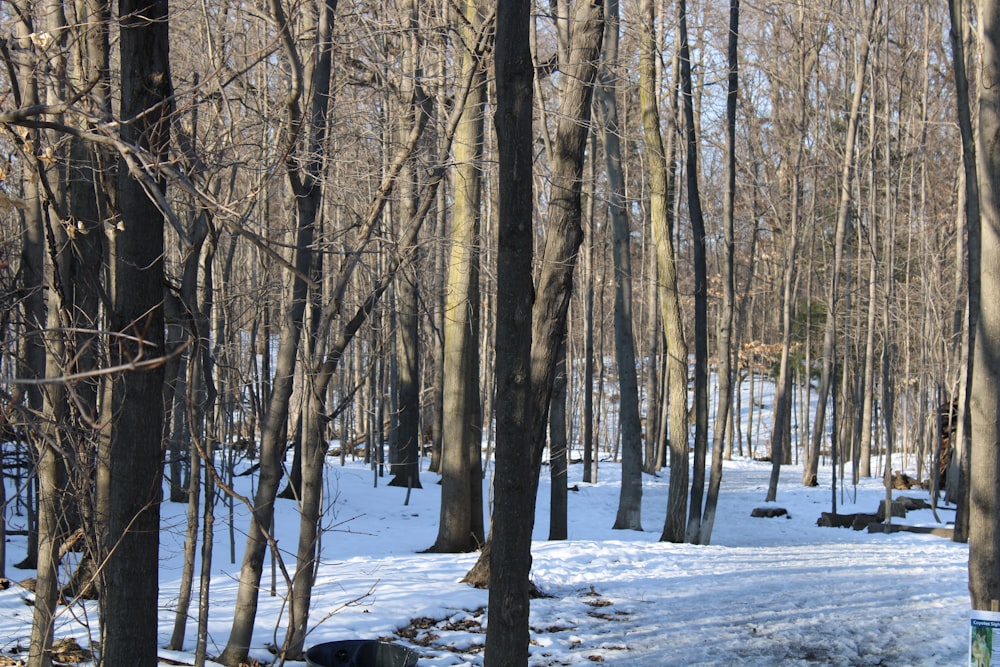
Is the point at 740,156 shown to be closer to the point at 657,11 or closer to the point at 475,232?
the point at 657,11

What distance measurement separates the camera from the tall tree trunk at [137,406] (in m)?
4.09

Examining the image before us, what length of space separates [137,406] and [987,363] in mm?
5448

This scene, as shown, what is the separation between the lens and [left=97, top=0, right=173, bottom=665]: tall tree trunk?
13.4 feet

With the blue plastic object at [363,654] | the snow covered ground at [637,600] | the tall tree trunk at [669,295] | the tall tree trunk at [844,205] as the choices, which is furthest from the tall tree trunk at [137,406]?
the tall tree trunk at [844,205]

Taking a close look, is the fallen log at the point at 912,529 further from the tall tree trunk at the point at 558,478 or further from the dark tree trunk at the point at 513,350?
the dark tree trunk at the point at 513,350

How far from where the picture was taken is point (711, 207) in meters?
34.5

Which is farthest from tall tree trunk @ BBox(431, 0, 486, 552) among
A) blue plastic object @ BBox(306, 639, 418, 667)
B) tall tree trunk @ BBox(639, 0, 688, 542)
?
blue plastic object @ BBox(306, 639, 418, 667)

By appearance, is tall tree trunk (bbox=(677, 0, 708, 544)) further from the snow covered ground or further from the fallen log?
the fallen log

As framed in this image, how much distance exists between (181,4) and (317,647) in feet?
18.2

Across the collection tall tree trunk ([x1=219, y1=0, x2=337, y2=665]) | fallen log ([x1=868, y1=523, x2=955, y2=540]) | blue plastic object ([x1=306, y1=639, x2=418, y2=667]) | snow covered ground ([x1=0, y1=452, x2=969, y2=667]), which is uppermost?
tall tree trunk ([x1=219, y1=0, x2=337, y2=665])

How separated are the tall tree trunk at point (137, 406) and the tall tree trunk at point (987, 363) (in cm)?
510

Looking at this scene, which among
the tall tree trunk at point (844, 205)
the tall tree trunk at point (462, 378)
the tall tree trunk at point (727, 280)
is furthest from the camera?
the tall tree trunk at point (844, 205)

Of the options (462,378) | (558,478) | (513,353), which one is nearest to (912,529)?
(558,478)

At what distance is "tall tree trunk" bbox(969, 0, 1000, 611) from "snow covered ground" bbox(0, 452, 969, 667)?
36.9 inches
